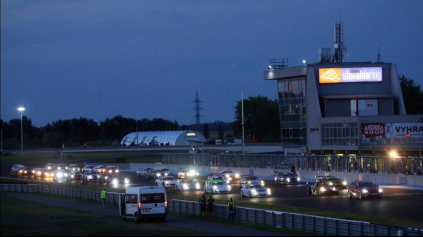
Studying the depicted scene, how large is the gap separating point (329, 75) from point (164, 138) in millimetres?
85485

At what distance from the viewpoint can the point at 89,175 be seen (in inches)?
2901

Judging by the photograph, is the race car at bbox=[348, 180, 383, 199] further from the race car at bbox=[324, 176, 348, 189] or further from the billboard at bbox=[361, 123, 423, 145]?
the billboard at bbox=[361, 123, 423, 145]

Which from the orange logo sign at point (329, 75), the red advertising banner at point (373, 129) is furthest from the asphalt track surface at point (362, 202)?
the orange logo sign at point (329, 75)

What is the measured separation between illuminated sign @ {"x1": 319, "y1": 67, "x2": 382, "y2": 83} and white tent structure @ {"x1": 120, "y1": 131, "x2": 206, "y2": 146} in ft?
219

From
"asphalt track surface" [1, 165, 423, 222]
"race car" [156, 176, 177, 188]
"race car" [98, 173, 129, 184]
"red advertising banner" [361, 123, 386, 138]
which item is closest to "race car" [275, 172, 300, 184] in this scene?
"asphalt track surface" [1, 165, 423, 222]

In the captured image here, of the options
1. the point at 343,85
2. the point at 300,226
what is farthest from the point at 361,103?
the point at 300,226

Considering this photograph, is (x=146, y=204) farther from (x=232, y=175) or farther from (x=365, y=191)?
(x=232, y=175)

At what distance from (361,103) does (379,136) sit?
403 inches

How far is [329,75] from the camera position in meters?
84.3

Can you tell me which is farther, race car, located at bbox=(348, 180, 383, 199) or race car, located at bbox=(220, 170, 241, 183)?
race car, located at bbox=(220, 170, 241, 183)

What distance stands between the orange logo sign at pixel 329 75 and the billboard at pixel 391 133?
32.2 feet

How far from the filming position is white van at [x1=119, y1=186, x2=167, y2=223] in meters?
29.2

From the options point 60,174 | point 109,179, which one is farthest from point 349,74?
point 60,174

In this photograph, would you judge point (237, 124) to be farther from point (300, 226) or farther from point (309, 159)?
point (300, 226)
